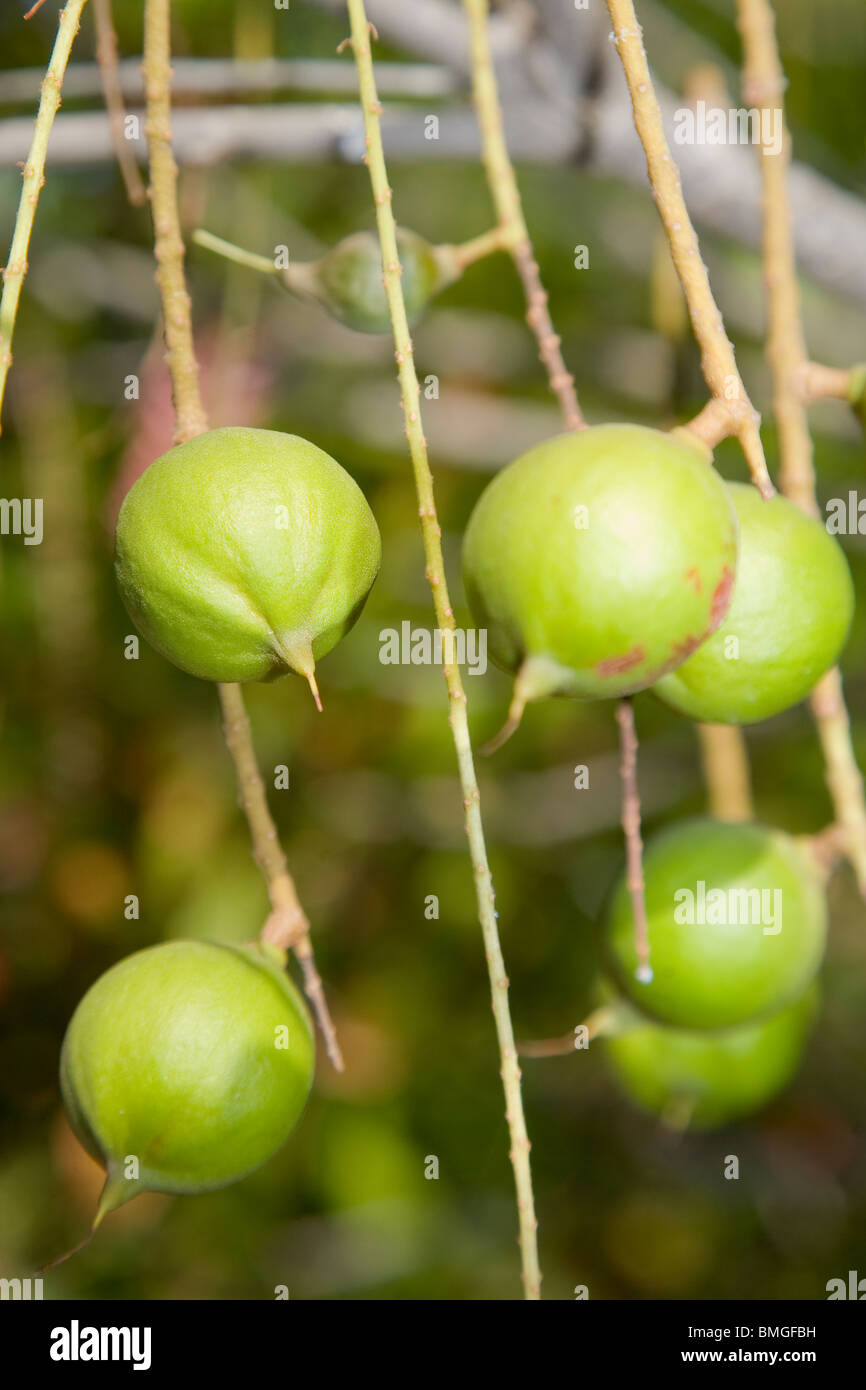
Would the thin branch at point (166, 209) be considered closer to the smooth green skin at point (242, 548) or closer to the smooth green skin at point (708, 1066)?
the smooth green skin at point (242, 548)

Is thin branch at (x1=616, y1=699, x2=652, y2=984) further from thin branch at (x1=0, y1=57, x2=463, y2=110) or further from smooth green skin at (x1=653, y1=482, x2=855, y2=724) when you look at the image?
thin branch at (x1=0, y1=57, x2=463, y2=110)

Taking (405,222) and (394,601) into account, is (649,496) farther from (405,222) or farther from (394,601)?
(405,222)

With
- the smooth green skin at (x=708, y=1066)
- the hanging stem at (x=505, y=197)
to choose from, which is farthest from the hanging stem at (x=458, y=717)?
the smooth green skin at (x=708, y=1066)

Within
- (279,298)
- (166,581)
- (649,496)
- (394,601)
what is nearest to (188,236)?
(279,298)

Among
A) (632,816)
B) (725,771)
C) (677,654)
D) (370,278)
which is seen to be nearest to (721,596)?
(677,654)

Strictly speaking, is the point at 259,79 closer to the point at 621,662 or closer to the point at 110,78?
the point at 110,78
